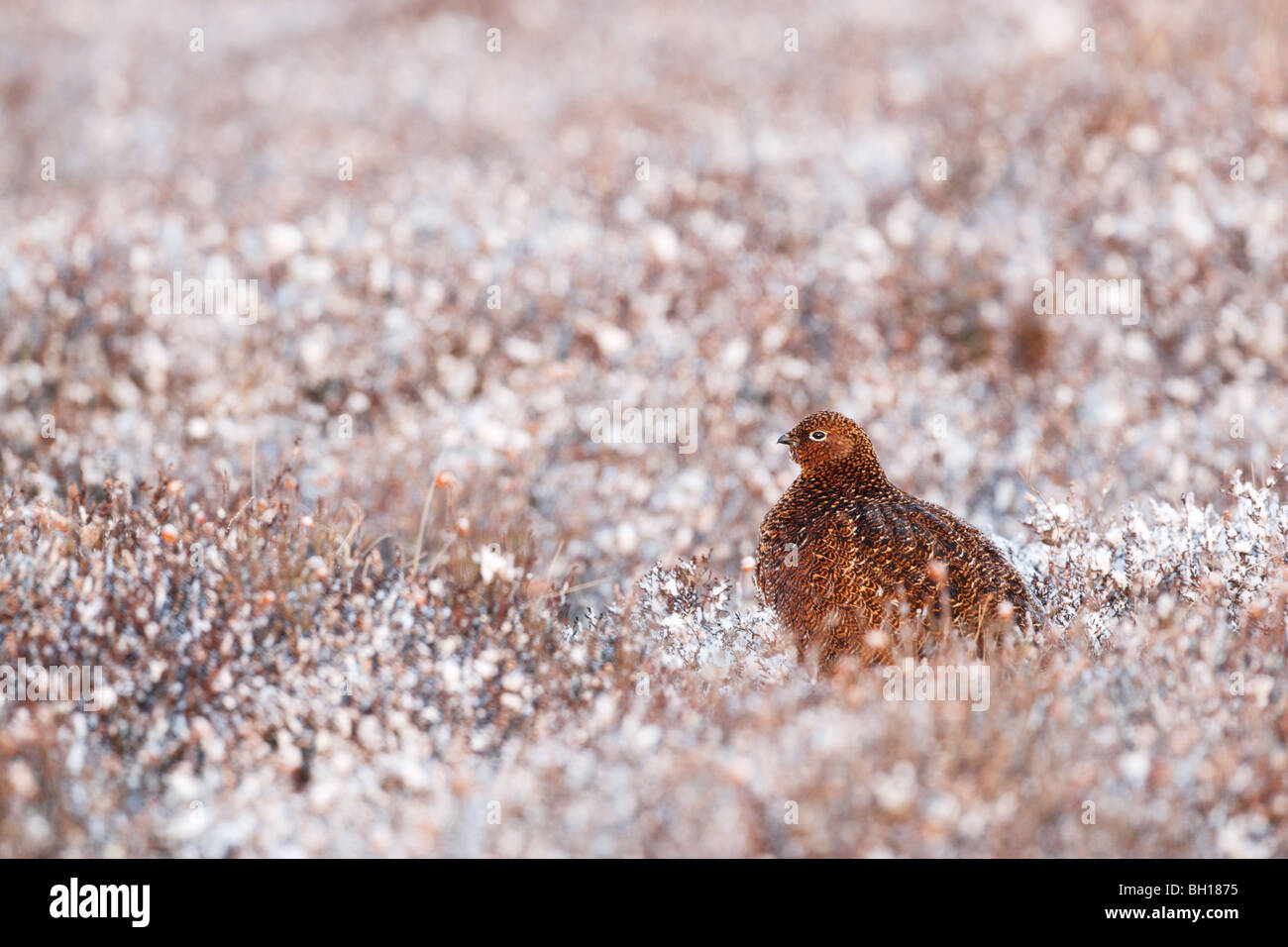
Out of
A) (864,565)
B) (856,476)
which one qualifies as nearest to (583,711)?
(864,565)

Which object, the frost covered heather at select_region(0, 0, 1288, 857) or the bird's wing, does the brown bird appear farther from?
the frost covered heather at select_region(0, 0, 1288, 857)

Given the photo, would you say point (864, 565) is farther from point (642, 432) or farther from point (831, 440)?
point (642, 432)

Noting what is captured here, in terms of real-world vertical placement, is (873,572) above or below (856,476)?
below

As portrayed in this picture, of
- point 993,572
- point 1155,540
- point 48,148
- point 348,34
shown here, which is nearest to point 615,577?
point 993,572

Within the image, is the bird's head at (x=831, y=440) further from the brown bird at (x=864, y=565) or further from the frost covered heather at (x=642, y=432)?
the frost covered heather at (x=642, y=432)

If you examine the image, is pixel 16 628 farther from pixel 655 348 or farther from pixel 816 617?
pixel 655 348

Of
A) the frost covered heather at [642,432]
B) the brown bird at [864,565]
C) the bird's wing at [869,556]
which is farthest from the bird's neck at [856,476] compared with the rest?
the frost covered heather at [642,432]
